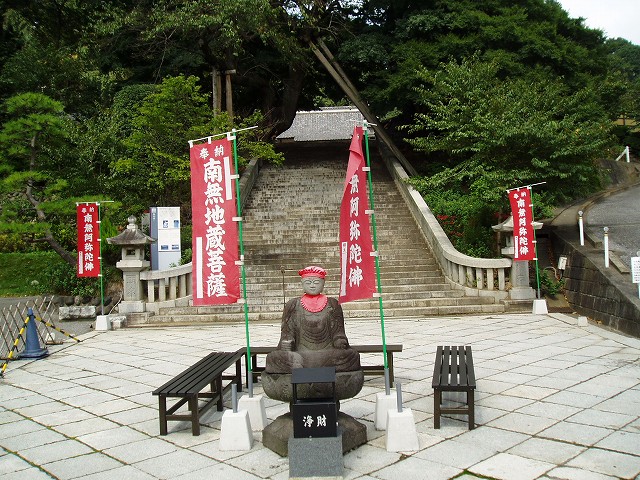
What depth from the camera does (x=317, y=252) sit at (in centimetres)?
1561

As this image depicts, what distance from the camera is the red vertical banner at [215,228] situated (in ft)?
18.1

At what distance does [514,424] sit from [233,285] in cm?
289

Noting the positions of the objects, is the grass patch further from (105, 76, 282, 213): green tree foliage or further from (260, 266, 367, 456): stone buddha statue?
(260, 266, 367, 456): stone buddha statue

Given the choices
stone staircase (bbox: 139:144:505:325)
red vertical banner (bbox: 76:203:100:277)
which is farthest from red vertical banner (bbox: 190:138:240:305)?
red vertical banner (bbox: 76:203:100:277)

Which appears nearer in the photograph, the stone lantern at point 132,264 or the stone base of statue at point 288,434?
the stone base of statue at point 288,434

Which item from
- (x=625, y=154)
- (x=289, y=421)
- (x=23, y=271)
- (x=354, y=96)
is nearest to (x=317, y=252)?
(x=354, y=96)

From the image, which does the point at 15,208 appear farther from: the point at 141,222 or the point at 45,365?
the point at 45,365

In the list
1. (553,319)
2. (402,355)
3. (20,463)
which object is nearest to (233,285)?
(20,463)

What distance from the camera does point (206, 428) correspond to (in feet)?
18.6

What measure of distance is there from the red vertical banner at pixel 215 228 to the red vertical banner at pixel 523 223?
8072 millimetres

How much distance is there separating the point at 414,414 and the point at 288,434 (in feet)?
5.01

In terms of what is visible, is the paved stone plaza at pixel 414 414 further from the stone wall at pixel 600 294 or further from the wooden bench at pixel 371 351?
the stone wall at pixel 600 294

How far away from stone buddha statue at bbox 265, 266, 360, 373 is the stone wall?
24.9 feet

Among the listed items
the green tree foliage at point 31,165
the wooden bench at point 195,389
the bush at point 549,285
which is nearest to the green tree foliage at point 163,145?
the green tree foliage at point 31,165
